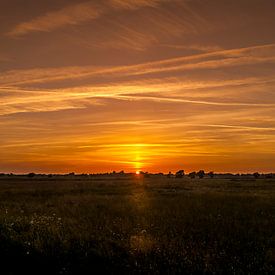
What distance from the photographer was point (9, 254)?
10273mm

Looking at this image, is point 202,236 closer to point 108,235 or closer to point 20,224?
point 108,235

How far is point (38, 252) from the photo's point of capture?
10.1 metres

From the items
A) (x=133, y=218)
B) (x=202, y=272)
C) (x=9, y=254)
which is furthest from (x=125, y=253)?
(x=133, y=218)

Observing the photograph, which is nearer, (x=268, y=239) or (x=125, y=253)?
(x=125, y=253)

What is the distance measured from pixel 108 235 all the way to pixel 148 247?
2.09 m

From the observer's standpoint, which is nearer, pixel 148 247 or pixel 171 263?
pixel 171 263

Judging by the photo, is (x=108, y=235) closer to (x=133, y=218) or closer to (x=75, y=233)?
(x=75, y=233)

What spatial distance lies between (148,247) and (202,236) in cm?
245

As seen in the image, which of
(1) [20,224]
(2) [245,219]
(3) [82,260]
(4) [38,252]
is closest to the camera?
(3) [82,260]

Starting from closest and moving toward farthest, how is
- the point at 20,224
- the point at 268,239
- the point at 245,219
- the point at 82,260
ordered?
the point at 82,260 → the point at 268,239 → the point at 20,224 → the point at 245,219

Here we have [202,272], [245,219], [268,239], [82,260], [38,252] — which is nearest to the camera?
[202,272]

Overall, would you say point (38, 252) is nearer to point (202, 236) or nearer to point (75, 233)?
point (75, 233)

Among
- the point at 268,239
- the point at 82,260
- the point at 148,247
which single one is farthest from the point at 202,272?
the point at 268,239

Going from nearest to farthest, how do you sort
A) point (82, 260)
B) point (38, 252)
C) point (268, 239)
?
point (82, 260) → point (38, 252) → point (268, 239)
